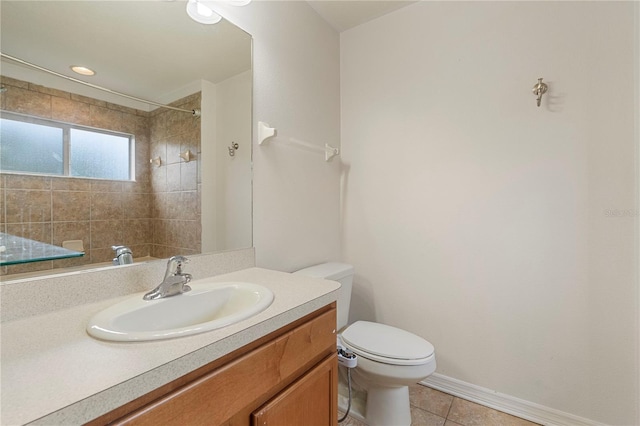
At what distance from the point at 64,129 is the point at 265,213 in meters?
0.85

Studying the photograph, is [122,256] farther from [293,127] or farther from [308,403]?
[293,127]

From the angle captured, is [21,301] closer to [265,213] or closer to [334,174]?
[265,213]

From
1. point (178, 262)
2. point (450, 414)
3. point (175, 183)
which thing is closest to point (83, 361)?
point (178, 262)

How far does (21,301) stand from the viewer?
755mm

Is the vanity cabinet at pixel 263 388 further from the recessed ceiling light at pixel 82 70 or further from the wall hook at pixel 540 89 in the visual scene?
the wall hook at pixel 540 89

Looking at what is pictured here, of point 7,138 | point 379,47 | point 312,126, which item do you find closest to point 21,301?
point 7,138

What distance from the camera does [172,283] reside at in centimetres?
94

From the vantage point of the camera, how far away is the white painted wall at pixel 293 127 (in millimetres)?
1483

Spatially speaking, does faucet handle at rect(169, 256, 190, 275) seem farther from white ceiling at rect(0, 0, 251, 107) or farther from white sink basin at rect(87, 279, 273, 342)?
white ceiling at rect(0, 0, 251, 107)

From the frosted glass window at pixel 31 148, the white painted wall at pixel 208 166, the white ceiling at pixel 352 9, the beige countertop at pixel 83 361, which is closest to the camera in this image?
the beige countertop at pixel 83 361

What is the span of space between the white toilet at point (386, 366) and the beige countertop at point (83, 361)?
70 cm

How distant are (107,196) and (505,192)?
1829 millimetres

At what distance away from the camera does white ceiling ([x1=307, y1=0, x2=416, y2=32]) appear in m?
1.80

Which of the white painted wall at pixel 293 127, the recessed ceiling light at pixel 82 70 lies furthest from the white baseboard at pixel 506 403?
the recessed ceiling light at pixel 82 70
